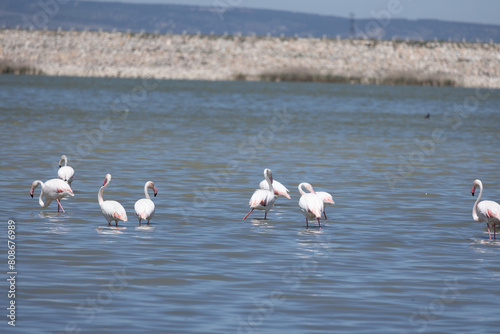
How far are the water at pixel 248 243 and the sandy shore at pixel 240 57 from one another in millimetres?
75442

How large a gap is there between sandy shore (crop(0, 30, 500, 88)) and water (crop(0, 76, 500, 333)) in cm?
7544

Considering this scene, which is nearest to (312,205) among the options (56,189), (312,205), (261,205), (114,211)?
(312,205)

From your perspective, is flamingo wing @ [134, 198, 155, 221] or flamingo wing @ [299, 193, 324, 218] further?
flamingo wing @ [299, 193, 324, 218]

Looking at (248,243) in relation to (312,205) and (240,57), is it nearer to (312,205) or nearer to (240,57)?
(312,205)

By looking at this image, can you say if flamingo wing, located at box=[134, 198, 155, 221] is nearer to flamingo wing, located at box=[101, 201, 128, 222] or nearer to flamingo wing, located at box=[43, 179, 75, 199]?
flamingo wing, located at box=[101, 201, 128, 222]

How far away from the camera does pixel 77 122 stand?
106 ft

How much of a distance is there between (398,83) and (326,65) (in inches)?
463

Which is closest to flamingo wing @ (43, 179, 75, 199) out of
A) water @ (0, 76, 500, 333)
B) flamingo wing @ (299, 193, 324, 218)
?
water @ (0, 76, 500, 333)

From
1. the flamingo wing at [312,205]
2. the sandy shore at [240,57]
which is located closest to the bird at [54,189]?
the flamingo wing at [312,205]

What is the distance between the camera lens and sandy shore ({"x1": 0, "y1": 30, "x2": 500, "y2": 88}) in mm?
100438

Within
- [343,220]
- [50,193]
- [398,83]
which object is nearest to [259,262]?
[343,220]

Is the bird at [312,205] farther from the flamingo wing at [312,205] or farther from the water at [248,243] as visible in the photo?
the water at [248,243]

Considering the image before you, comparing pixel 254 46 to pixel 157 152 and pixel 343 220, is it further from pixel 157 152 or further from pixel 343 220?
pixel 343 220

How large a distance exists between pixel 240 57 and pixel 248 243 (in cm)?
9646
